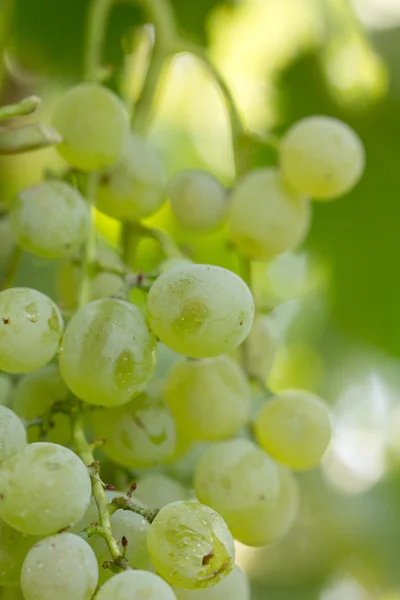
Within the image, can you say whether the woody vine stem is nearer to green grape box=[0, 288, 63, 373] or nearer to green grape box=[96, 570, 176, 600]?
green grape box=[0, 288, 63, 373]

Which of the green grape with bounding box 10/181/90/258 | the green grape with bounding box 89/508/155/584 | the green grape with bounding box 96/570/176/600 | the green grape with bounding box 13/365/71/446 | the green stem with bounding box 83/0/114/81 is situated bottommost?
the green grape with bounding box 89/508/155/584

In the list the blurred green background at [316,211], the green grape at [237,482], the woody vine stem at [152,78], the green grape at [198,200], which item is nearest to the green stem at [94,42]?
the woody vine stem at [152,78]

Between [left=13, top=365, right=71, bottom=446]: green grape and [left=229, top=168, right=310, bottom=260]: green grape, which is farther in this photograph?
[left=229, top=168, right=310, bottom=260]: green grape

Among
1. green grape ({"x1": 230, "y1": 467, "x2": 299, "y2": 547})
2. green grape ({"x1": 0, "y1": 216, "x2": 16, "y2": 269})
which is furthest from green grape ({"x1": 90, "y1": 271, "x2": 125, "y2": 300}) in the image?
green grape ({"x1": 230, "y1": 467, "x2": 299, "y2": 547})

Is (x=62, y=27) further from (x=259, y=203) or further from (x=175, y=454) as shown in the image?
(x=175, y=454)

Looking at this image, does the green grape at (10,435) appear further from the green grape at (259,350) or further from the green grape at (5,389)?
the green grape at (259,350)

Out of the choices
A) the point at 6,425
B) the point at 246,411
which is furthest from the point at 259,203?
the point at 6,425

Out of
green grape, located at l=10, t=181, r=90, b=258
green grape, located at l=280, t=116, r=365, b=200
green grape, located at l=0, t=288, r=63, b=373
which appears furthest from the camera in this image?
green grape, located at l=280, t=116, r=365, b=200

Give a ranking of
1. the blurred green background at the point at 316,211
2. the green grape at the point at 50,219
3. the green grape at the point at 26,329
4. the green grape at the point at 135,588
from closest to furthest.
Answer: the green grape at the point at 135,588
the green grape at the point at 26,329
the green grape at the point at 50,219
the blurred green background at the point at 316,211
